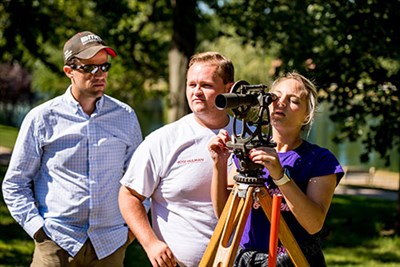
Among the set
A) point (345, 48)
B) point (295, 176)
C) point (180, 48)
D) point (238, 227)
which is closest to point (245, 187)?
point (238, 227)

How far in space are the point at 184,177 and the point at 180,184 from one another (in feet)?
0.11

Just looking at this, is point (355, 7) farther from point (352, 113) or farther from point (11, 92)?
point (11, 92)

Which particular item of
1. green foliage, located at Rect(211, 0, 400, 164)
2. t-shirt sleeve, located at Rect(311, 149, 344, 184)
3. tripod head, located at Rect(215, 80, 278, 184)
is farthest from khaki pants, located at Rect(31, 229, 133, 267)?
green foliage, located at Rect(211, 0, 400, 164)

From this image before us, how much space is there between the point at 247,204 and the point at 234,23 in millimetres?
6650

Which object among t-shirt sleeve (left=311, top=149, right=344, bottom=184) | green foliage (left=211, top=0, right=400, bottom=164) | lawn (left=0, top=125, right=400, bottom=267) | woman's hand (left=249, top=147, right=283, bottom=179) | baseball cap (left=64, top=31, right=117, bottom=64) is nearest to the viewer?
woman's hand (left=249, top=147, right=283, bottom=179)

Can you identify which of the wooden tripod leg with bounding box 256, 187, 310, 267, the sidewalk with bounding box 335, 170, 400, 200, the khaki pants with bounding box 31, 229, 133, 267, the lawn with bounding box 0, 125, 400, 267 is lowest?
the sidewalk with bounding box 335, 170, 400, 200

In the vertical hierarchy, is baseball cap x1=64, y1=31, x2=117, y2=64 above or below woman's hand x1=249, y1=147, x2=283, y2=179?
above

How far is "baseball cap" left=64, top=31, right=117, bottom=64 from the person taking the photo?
131 inches

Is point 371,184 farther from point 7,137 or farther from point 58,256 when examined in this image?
point 58,256

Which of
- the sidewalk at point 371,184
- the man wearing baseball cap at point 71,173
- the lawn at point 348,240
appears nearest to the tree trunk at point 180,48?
the lawn at point 348,240

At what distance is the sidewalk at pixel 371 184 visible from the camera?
1397cm

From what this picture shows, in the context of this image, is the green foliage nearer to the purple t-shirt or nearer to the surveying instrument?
the purple t-shirt

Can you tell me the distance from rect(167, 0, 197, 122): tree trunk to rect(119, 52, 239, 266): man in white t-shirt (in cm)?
670

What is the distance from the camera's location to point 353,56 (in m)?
7.60
